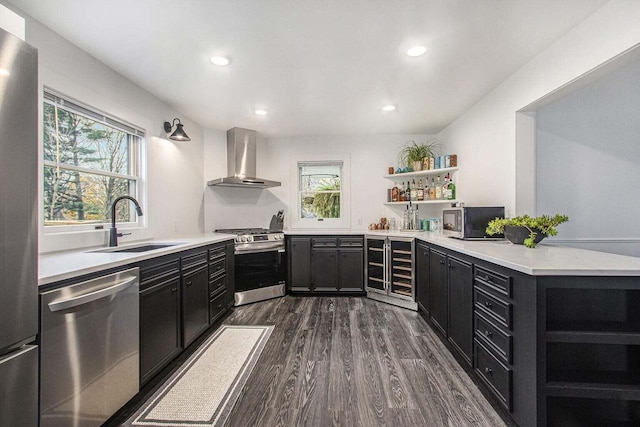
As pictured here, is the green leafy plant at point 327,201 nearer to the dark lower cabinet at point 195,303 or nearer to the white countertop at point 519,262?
the dark lower cabinet at point 195,303

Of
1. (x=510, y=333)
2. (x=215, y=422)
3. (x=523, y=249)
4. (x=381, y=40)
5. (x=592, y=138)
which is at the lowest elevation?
(x=215, y=422)

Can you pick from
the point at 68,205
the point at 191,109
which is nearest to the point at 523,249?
the point at 68,205

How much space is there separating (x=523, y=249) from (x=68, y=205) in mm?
3542

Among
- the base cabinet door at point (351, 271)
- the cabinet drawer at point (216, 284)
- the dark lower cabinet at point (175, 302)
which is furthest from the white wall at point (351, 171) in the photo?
the dark lower cabinet at point (175, 302)

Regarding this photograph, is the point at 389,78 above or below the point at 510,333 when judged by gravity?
above

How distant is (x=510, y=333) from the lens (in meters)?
1.56

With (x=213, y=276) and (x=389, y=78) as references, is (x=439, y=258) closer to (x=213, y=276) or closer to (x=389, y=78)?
(x=389, y=78)

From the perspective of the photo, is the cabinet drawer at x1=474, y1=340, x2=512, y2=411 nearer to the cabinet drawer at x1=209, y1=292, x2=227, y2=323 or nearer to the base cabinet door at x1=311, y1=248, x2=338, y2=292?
the base cabinet door at x1=311, y1=248, x2=338, y2=292

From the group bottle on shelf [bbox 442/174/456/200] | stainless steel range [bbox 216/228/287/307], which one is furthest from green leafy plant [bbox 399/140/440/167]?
stainless steel range [bbox 216/228/287/307]

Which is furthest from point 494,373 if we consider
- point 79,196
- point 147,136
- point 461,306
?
point 147,136

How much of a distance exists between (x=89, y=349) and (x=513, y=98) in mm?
3658

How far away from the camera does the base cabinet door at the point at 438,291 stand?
100.0 inches

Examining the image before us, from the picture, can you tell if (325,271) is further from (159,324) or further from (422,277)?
(159,324)

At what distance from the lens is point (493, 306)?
5.70 feet
